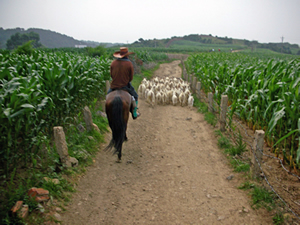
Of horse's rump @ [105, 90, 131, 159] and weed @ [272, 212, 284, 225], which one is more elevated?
horse's rump @ [105, 90, 131, 159]

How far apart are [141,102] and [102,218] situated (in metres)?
8.23

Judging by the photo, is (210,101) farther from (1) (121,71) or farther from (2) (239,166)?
(1) (121,71)

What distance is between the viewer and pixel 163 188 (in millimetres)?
4398

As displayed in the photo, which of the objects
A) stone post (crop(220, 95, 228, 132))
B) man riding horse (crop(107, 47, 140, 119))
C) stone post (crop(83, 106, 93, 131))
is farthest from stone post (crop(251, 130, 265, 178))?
stone post (crop(83, 106, 93, 131))

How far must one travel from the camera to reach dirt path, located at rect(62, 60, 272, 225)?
3.56m

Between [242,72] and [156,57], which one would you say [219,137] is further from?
[156,57]

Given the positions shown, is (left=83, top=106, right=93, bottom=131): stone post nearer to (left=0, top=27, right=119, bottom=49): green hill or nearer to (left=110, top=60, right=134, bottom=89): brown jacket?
(left=110, top=60, right=134, bottom=89): brown jacket

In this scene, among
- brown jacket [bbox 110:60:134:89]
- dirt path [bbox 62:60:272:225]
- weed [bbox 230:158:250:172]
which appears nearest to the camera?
dirt path [bbox 62:60:272:225]

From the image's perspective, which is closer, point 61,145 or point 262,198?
point 262,198

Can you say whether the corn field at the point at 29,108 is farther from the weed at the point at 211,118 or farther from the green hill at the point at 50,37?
the green hill at the point at 50,37

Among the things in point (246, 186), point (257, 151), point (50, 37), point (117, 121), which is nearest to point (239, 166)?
point (246, 186)

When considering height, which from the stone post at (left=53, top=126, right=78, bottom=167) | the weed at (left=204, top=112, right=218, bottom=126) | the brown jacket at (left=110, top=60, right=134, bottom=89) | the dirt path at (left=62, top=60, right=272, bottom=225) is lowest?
the dirt path at (left=62, top=60, right=272, bottom=225)

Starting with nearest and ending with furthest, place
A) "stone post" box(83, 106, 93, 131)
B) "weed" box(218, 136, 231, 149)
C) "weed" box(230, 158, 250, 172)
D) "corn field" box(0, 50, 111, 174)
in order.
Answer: "corn field" box(0, 50, 111, 174) < "weed" box(230, 158, 250, 172) < "weed" box(218, 136, 231, 149) < "stone post" box(83, 106, 93, 131)

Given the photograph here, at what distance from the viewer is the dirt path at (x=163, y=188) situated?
356 centimetres
